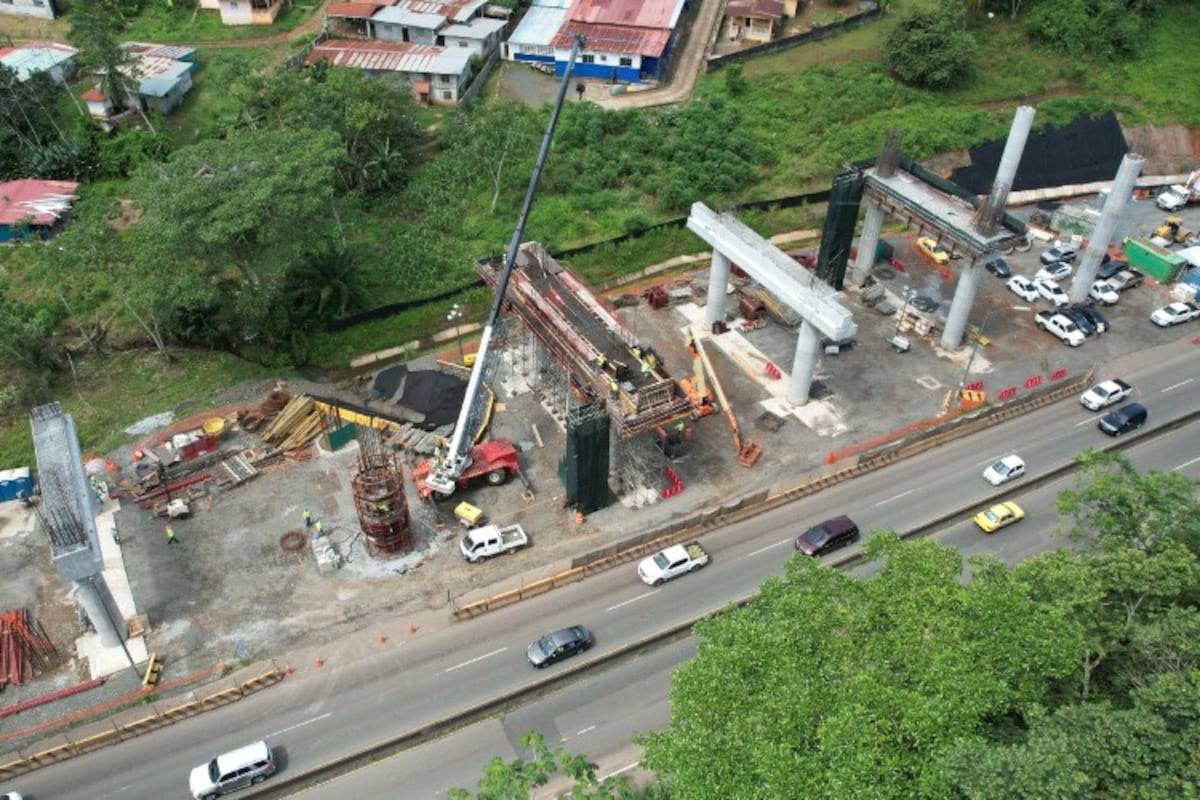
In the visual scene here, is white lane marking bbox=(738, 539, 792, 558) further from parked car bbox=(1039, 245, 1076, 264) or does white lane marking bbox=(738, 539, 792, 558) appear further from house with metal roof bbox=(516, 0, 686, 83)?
house with metal roof bbox=(516, 0, 686, 83)

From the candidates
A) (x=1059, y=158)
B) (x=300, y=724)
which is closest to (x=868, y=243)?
(x=1059, y=158)

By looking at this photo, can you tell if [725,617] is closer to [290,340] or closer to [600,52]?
[290,340]

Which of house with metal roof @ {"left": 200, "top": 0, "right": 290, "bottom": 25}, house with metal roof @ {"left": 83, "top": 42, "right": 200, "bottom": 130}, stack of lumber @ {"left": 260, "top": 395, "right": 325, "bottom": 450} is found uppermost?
house with metal roof @ {"left": 200, "top": 0, "right": 290, "bottom": 25}

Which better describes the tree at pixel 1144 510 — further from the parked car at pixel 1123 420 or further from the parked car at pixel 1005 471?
the parked car at pixel 1123 420

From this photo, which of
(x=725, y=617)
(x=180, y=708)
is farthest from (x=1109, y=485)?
(x=180, y=708)

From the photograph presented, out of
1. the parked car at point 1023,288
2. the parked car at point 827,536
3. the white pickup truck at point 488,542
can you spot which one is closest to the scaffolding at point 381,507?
the white pickup truck at point 488,542

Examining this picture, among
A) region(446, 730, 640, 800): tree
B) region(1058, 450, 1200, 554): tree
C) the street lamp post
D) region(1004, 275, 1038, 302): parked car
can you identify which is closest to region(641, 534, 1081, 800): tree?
region(446, 730, 640, 800): tree

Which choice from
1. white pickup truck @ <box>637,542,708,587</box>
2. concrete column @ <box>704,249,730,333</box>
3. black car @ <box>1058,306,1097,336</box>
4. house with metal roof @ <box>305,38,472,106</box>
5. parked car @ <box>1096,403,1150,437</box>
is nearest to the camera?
white pickup truck @ <box>637,542,708,587</box>
